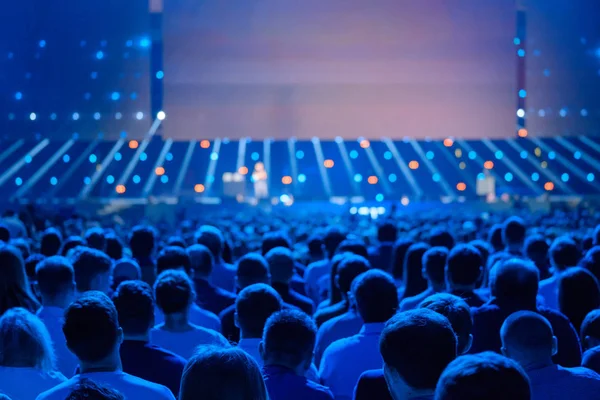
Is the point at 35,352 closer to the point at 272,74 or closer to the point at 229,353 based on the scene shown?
the point at 229,353

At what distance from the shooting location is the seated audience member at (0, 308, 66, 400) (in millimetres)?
2477

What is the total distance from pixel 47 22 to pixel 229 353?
2090 centimetres

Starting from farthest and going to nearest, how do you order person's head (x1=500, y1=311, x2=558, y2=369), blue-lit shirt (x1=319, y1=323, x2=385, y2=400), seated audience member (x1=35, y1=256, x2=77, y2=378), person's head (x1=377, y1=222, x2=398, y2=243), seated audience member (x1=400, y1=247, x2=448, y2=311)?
person's head (x1=377, y1=222, x2=398, y2=243)
seated audience member (x1=400, y1=247, x2=448, y2=311)
seated audience member (x1=35, y1=256, x2=77, y2=378)
blue-lit shirt (x1=319, y1=323, x2=385, y2=400)
person's head (x1=500, y1=311, x2=558, y2=369)

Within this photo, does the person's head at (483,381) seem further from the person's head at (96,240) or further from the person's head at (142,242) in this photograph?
the person's head at (96,240)

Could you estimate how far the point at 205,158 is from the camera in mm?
24016

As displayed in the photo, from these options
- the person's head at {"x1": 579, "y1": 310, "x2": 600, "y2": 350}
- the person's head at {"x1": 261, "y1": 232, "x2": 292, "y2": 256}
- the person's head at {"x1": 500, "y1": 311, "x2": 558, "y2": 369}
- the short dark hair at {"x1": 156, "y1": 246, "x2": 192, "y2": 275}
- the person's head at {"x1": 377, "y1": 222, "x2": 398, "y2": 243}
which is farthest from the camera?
the person's head at {"x1": 377, "y1": 222, "x2": 398, "y2": 243}

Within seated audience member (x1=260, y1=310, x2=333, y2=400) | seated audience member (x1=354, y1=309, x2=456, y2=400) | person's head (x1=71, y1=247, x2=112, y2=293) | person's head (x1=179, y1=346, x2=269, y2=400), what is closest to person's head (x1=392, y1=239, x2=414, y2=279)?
person's head (x1=71, y1=247, x2=112, y2=293)

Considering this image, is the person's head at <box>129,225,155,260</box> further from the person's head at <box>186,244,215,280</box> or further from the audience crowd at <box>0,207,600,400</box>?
the person's head at <box>186,244,215,280</box>

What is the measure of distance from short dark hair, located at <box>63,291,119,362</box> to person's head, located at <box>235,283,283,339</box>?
724mm

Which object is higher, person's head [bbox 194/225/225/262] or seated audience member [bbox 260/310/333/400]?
seated audience member [bbox 260/310/333/400]

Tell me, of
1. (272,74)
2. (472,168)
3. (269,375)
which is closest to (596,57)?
(472,168)

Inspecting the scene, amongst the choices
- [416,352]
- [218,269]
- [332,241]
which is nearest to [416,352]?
[416,352]

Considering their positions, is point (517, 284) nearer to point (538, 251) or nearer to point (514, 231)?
point (538, 251)

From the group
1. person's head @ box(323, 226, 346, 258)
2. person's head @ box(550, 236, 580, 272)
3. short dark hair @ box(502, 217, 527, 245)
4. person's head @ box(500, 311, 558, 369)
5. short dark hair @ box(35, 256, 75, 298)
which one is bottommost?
person's head @ box(323, 226, 346, 258)
